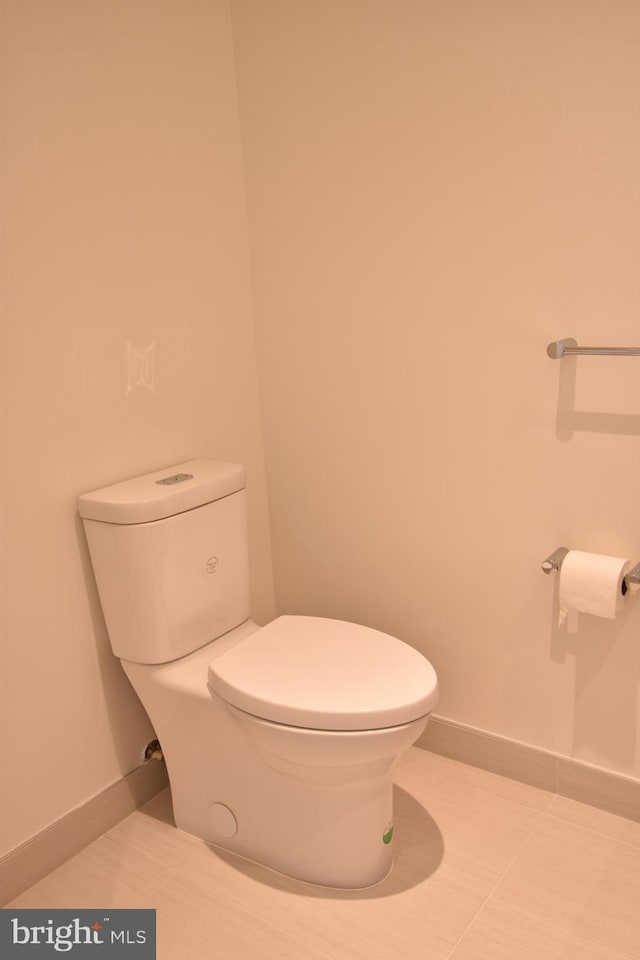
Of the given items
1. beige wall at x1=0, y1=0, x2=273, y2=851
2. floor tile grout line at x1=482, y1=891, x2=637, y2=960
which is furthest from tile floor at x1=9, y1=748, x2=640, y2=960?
beige wall at x1=0, y1=0, x2=273, y2=851

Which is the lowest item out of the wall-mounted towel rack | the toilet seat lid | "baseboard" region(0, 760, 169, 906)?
A: "baseboard" region(0, 760, 169, 906)

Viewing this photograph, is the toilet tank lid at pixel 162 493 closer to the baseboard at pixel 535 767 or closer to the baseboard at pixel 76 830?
the baseboard at pixel 76 830

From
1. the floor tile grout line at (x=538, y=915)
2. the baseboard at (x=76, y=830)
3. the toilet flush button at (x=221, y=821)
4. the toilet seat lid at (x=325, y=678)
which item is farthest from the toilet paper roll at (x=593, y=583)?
the baseboard at (x=76, y=830)

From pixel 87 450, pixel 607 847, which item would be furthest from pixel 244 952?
pixel 87 450

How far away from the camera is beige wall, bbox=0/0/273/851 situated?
1.64 metres

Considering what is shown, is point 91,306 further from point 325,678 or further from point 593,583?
point 593,583

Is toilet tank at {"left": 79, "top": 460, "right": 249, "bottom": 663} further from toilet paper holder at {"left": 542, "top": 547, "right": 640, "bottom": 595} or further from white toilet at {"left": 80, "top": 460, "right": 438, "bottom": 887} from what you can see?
toilet paper holder at {"left": 542, "top": 547, "right": 640, "bottom": 595}

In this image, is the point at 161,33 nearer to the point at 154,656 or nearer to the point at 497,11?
the point at 497,11

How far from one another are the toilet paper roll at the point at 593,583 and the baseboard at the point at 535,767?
41 centimetres

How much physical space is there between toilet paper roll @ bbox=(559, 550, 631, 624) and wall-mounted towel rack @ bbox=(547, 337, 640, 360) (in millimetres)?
412

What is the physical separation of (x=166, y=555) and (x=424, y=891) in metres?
0.85

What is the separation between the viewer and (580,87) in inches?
63.4

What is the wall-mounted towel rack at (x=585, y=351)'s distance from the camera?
5.28 ft

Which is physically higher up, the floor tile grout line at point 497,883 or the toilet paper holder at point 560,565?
the toilet paper holder at point 560,565
